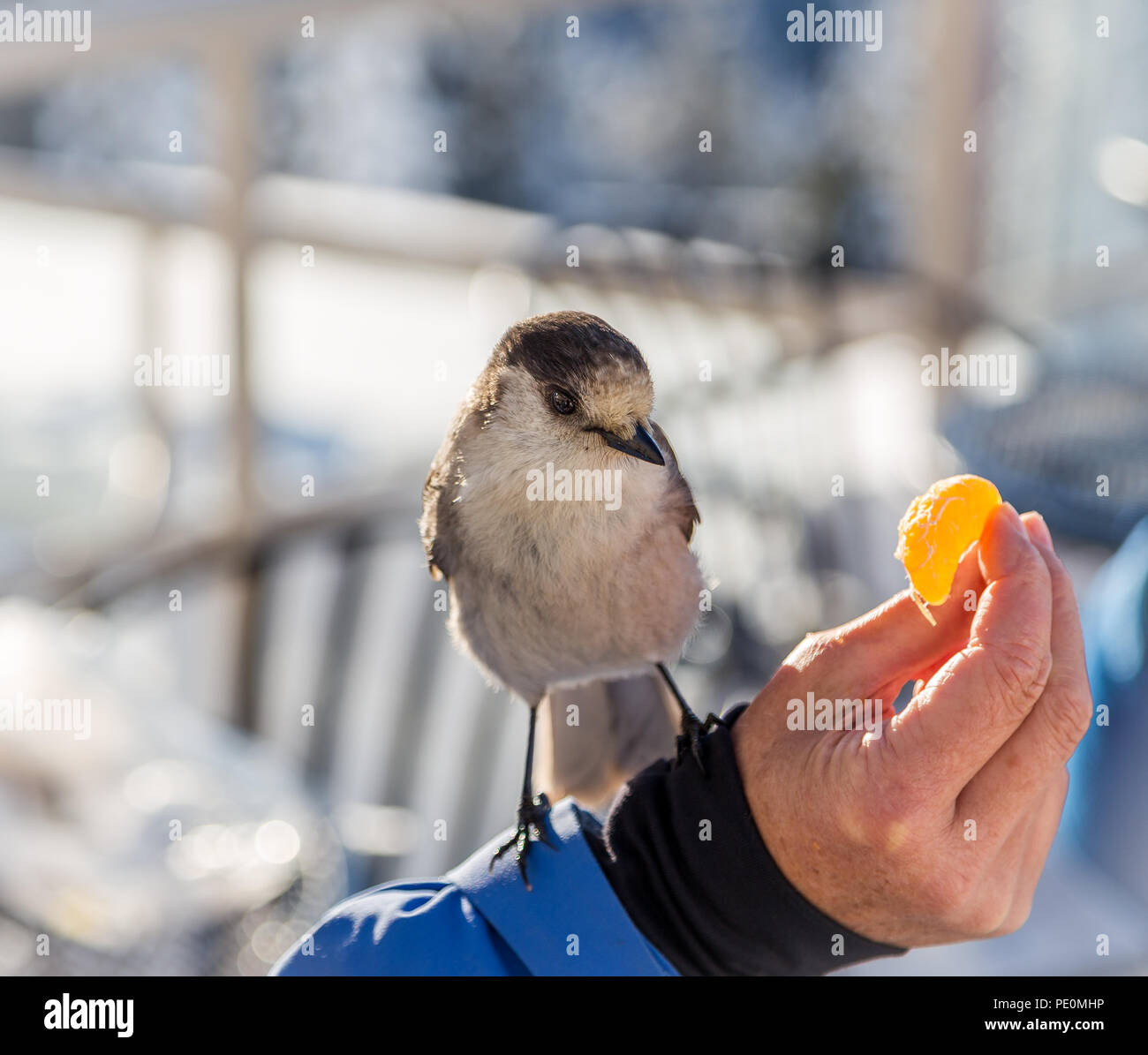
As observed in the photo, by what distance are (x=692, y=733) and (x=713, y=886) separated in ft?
0.45

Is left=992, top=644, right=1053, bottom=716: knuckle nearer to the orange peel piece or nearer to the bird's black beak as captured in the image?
the orange peel piece

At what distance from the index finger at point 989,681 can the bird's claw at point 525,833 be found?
30cm

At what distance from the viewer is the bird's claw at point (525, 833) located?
89 centimetres

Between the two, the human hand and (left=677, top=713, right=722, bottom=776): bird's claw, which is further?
(left=677, top=713, right=722, bottom=776): bird's claw

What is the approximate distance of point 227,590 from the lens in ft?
8.13

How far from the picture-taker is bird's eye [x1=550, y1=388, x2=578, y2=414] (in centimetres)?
86

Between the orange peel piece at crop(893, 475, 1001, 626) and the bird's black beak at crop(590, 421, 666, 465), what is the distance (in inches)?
7.5

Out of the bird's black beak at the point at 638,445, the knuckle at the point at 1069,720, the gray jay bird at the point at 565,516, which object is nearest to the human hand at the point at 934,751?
the knuckle at the point at 1069,720

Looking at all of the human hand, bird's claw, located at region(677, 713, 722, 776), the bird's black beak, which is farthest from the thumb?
the bird's black beak

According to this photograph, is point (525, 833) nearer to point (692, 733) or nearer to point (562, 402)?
point (692, 733)

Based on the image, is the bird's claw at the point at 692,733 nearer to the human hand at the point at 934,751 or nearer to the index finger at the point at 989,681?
the human hand at the point at 934,751

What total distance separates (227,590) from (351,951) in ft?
5.77

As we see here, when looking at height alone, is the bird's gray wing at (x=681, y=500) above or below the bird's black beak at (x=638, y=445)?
below
